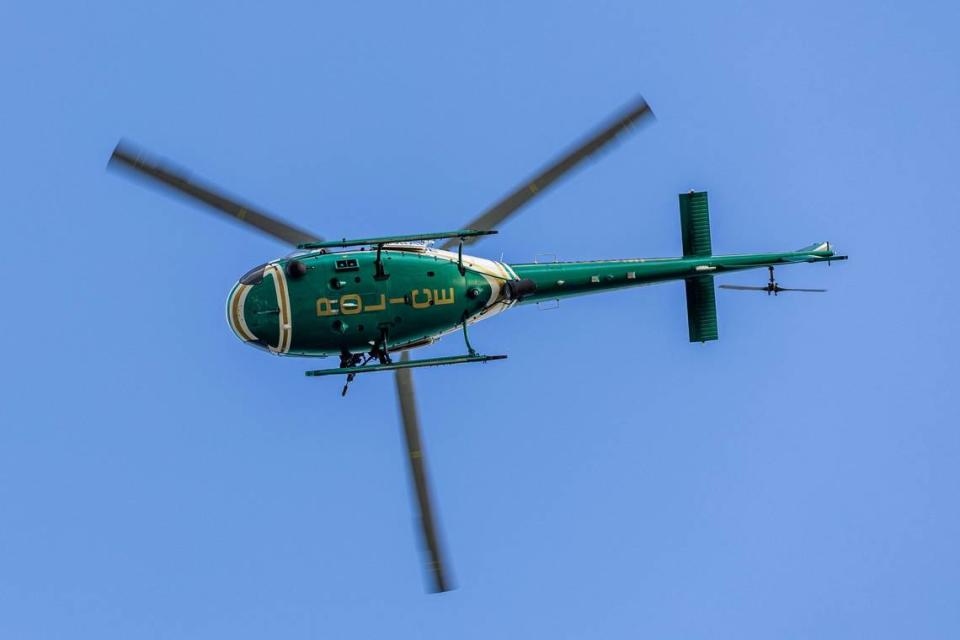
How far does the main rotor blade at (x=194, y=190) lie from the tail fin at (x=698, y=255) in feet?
29.9

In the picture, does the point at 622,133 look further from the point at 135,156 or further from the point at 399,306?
the point at 135,156

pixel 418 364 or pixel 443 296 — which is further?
pixel 443 296

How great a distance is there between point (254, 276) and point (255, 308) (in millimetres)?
666

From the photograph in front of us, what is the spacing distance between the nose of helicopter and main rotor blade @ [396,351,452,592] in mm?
2838

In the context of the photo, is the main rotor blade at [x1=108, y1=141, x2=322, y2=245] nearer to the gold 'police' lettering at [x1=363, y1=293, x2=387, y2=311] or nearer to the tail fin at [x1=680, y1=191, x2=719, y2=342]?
the gold 'police' lettering at [x1=363, y1=293, x2=387, y2=311]

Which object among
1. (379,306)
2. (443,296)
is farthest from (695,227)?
(379,306)

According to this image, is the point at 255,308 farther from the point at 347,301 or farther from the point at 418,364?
the point at 418,364

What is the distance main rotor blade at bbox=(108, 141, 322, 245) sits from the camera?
78.6ft

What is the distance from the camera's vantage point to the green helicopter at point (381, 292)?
24234 mm

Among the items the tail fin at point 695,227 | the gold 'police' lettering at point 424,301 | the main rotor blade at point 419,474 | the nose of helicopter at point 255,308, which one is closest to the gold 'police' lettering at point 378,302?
the gold 'police' lettering at point 424,301

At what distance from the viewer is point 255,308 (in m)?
24.8

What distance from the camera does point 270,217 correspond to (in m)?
24.4

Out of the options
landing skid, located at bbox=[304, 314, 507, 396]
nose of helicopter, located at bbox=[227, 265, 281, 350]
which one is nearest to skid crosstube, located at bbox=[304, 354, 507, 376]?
landing skid, located at bbox=[304, 314, 507, 396]

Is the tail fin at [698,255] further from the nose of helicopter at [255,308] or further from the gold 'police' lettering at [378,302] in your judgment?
the nose of helicopter at [255,308]
